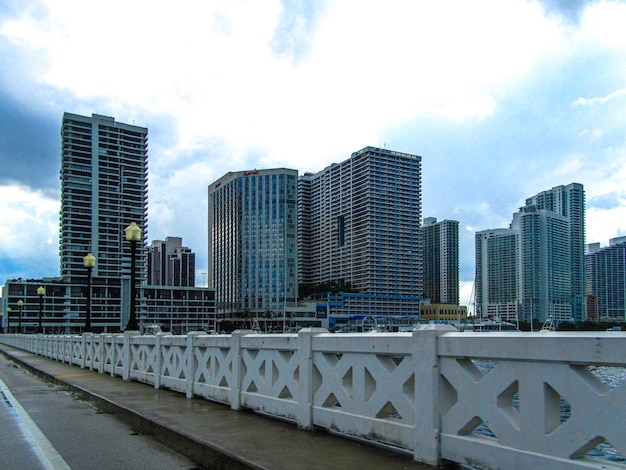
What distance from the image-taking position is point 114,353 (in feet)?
54.9

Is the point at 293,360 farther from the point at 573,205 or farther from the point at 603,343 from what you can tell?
the point at 573,205

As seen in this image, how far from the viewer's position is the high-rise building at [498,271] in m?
177

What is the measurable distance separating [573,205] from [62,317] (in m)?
162

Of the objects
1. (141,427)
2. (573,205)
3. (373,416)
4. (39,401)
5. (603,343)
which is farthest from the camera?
(573,205)

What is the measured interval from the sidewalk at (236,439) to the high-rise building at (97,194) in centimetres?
17841

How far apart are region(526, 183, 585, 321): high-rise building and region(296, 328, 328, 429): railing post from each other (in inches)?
7075

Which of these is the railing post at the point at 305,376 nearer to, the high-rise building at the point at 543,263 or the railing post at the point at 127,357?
the railing post at the point at 127,357

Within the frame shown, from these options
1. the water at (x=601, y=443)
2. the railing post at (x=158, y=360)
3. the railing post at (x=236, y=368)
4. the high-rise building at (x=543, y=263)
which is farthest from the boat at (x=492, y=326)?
the railing post at (x=236, y=368)

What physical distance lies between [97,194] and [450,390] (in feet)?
625

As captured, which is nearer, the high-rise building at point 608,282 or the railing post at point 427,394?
the railing post at point 427,394

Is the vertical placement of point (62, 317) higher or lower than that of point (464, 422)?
lower

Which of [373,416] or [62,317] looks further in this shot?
[62,317]

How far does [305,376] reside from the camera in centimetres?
681

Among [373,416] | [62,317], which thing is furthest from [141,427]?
[62,317]
